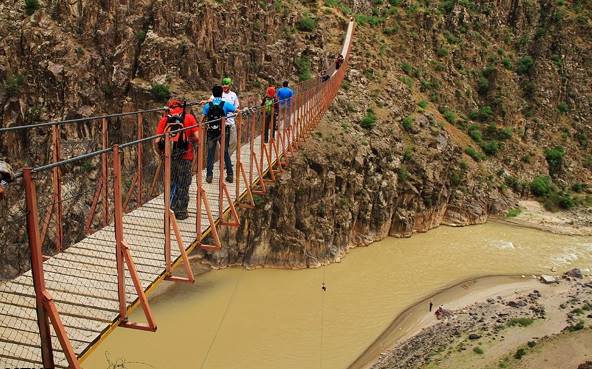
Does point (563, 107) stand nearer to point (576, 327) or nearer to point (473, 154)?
point (473, 154)

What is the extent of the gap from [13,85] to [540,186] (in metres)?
24.3

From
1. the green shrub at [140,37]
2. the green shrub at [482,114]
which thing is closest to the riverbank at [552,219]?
the green shrub at [482,114]

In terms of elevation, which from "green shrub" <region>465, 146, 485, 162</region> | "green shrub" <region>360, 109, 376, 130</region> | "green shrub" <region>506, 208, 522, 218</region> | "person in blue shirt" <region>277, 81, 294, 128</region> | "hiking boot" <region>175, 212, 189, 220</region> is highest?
"person in blue shirt" <region>277, 81, 294, 128</region>

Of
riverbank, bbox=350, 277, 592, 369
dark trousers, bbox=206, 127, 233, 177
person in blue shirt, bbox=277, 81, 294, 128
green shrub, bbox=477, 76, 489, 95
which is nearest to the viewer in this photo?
dark trousers, bbox=206, 127, 233, 177

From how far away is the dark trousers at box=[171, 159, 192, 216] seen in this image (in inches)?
272

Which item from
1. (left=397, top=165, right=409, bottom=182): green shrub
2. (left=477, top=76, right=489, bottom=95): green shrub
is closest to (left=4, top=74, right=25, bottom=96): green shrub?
(left=397, top=165, right=409, bottom=182): green shrub

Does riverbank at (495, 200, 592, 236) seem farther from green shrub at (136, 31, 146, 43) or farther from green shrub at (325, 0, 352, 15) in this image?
green shrub at (136, 31, 146, 43)

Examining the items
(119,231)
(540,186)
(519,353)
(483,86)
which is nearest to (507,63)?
(483,86)

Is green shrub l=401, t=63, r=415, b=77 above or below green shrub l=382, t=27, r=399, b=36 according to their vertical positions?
below

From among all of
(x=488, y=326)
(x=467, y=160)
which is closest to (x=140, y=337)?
(x=488, y=326)

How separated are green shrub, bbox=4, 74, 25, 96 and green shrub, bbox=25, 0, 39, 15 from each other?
2.53 m

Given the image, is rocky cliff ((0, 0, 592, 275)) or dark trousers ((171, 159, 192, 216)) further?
rocky cliff ((0, 0, 592, 275))

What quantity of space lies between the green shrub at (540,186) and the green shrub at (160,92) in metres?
19.0

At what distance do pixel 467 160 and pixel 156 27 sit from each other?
15.6 metres
